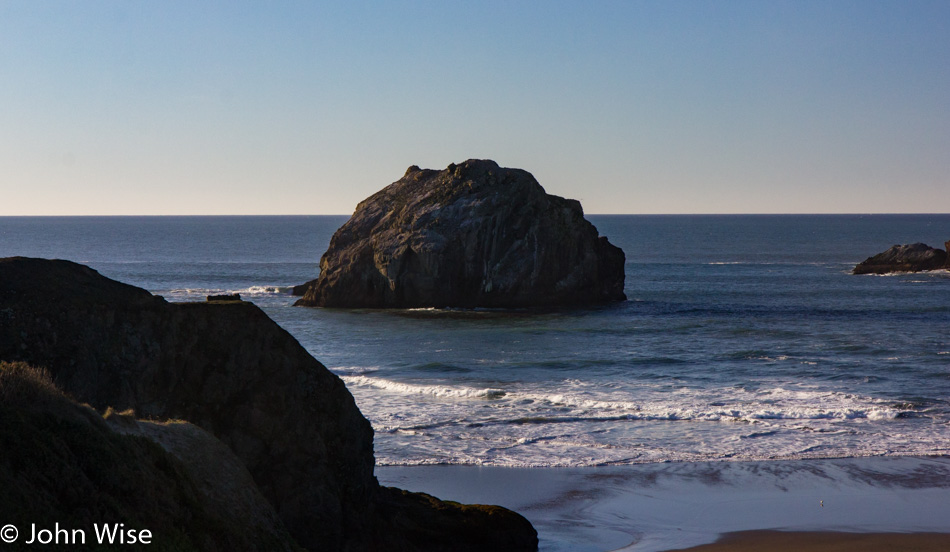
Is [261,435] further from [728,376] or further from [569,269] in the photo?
[569,269]

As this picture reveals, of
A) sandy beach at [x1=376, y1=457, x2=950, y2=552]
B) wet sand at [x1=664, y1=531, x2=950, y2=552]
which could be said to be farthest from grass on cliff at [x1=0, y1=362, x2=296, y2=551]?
wet sand at [x1=664, y1=531, x2=950, y2=552]

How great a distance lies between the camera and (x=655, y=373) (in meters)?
37.2

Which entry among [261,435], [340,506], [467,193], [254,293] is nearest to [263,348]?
[261,435]

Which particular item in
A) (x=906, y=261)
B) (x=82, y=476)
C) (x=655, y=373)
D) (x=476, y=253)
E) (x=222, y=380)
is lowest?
(x=655, y=373)

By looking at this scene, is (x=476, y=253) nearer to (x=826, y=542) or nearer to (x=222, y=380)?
(x=826, y=542)

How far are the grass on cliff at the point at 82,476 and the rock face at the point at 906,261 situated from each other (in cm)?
9283

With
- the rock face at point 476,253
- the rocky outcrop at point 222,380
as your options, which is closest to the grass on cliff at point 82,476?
the rocky outcrop at point 222,380

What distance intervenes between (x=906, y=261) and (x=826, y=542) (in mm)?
85005

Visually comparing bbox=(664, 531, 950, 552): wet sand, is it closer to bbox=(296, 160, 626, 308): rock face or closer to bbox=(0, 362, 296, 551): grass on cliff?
bbox=(0, 362, 296, 551): grass on cliff

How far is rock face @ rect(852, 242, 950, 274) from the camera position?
303 feet

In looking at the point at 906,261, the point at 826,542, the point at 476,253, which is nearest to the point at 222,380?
the point at 826,542

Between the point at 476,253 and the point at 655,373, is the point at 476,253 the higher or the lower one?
the higher one

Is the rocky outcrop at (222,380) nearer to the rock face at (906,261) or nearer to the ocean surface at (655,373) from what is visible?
the ocean surface at (655,373)

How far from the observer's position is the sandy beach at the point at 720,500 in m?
17.5
